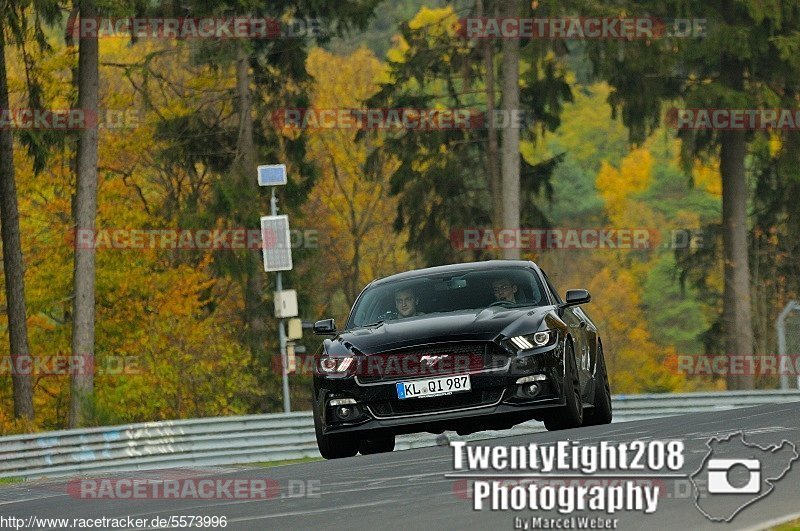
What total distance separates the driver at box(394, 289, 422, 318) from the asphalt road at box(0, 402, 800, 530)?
1274 mm

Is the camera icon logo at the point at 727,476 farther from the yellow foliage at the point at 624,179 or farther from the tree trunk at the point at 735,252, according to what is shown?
the yellow foliage at the point at 624,179

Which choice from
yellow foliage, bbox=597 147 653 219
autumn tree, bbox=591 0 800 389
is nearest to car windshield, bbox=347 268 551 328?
autumn tree, bbox=591 0 800 389

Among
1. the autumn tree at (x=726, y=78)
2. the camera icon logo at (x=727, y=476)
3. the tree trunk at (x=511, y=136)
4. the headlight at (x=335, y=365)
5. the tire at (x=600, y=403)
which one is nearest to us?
the camera icon logo at (x=727, y=476)

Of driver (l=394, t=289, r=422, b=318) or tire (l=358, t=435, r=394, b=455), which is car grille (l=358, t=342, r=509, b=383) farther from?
tire (l=358, t=435, r=394, b=455)

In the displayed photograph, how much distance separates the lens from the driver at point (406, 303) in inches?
606

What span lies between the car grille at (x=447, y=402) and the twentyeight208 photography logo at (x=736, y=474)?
181cm

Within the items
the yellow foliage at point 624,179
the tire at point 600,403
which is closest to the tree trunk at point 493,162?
the tire at point 600,403

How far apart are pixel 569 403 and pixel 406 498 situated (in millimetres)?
3485

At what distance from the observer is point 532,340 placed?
14.0 m

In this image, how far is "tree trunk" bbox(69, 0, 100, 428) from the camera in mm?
33344

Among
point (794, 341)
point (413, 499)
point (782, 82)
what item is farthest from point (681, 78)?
point (413, 499)

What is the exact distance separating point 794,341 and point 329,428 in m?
14.1

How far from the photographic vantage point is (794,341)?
88.0 ft

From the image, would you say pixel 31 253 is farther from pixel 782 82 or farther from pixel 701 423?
pixel 701 423
